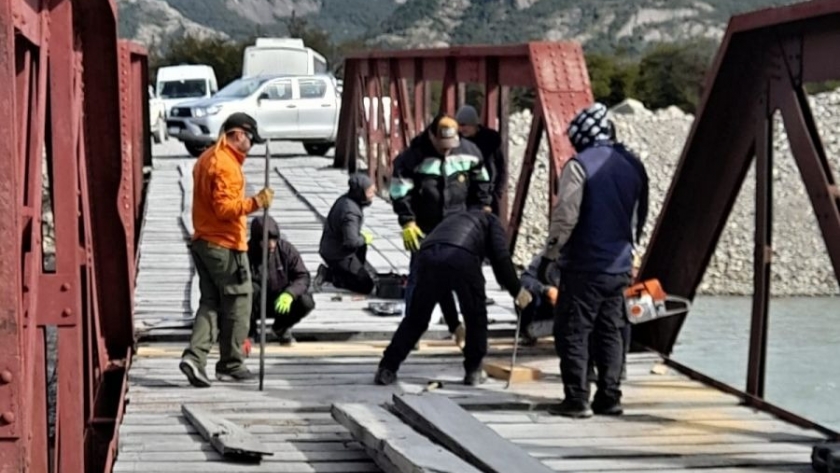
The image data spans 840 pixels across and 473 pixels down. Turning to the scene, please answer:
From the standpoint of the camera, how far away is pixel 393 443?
22.0 ft

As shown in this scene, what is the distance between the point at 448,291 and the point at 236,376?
4.09ft

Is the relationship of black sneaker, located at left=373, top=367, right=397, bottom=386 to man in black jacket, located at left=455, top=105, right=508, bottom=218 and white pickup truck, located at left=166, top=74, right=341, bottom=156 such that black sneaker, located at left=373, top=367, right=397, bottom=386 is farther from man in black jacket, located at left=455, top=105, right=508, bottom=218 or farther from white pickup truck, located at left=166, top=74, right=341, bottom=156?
white pickup truck, located at left=166, top=74, right=341, bottom=156

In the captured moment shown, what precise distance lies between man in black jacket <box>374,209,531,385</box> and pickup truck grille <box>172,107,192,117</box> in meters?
20.1

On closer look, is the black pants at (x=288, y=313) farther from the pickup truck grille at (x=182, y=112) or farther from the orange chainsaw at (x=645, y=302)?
the pickup truck grille at (x=182, y=112)

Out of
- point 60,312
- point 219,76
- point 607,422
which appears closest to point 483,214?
point 607,422

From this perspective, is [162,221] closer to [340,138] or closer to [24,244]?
[340,138]

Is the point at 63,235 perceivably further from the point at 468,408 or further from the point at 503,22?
the point at 503,22

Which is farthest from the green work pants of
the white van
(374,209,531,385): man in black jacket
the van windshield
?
the white van

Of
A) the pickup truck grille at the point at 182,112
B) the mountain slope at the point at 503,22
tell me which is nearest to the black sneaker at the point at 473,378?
the pickup truck grille at the point at 182,112

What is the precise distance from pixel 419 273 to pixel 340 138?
15870 millimetres

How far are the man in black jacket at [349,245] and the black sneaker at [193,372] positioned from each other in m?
3.84

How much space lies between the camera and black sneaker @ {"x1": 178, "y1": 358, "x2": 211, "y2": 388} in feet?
28.5

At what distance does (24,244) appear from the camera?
18.4 feet

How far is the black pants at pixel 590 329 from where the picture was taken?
25.6 ft
